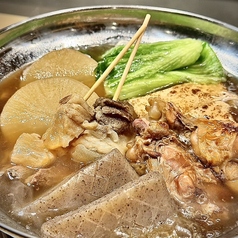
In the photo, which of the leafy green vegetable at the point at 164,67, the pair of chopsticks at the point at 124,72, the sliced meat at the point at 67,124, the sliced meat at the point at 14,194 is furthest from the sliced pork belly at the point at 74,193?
the leafy green vegetable at the point at 164,67

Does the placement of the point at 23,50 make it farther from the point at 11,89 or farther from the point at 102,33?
the point at 102,33

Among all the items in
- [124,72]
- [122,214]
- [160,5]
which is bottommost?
[122,214]

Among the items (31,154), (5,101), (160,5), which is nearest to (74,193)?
(31,154)

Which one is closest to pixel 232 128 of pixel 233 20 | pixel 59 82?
pixel 59 82

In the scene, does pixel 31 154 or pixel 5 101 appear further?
pixel 5 101

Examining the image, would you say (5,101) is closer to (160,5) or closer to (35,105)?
(35,105)

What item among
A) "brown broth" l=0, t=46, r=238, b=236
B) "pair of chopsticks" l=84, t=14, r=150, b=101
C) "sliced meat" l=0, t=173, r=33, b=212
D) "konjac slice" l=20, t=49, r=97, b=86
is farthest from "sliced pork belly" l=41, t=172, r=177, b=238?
"konjac slice" l=20, t=49, r=97, b=86
